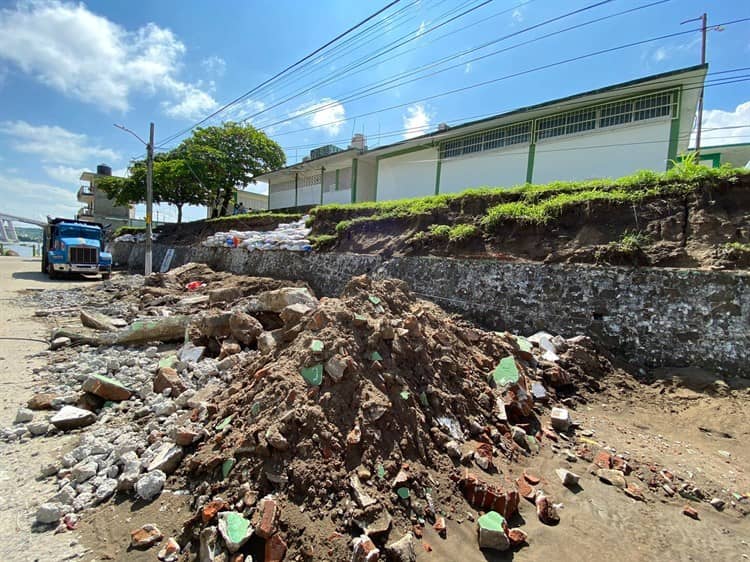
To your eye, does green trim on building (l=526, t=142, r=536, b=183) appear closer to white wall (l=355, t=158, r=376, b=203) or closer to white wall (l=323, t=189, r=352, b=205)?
white wall (l=355, t=158, r=376, b=203)

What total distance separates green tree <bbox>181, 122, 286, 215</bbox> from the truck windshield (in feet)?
24.1

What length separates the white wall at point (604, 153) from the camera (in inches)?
359

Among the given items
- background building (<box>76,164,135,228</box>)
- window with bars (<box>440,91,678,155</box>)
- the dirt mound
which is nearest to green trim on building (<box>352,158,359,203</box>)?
window with bars (<box>440,91,678,155</box>)

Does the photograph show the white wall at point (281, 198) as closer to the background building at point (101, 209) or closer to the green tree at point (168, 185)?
the green tree at point (168, 185)

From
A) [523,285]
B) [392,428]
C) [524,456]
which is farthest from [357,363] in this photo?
[523,285]

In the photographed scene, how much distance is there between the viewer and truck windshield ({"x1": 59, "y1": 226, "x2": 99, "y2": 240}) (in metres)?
15.9

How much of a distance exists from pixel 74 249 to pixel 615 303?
20174 mm

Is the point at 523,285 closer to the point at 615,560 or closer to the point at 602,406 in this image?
the point at 602,406

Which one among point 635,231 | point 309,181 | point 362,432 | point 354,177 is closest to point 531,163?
point 635,231

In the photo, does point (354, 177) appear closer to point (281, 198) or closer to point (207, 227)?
point (281, 198)

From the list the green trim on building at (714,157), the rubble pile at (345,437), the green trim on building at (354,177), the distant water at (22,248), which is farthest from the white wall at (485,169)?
the distant water at (22,248)

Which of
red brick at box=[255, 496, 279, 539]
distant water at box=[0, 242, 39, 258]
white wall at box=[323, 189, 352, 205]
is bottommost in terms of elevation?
red brick at box=[255, 496, 279, 539]

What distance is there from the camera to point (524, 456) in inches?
132

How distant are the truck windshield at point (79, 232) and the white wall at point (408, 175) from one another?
45.3ft
